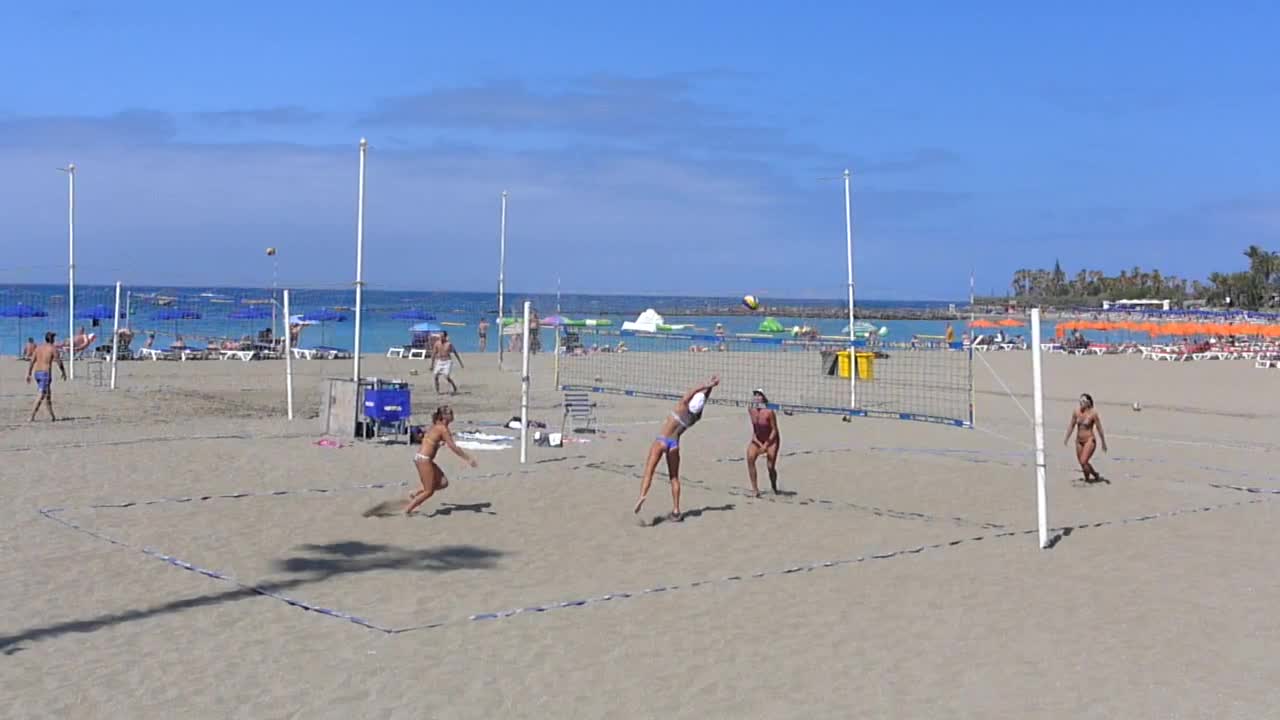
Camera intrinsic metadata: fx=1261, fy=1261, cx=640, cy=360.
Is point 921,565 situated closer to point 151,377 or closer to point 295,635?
point 295,635

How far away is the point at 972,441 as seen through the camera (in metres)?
18.3

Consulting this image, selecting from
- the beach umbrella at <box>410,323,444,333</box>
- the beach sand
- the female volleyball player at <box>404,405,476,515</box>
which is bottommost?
the beach sand

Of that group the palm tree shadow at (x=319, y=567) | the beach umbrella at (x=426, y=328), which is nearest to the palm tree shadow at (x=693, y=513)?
the palm tree shadow at (x=319, y=567)

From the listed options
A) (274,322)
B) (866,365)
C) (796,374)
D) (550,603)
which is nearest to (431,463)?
(550,603)

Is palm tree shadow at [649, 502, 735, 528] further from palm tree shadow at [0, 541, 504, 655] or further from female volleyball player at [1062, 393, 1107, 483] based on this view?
female volleyball player at [1062, 393, 1107, 483]

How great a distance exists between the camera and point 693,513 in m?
11.8

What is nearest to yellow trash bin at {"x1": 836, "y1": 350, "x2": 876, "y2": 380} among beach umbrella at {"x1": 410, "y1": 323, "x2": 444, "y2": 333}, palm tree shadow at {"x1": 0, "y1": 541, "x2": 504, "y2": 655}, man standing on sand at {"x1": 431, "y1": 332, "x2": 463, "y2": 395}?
man standing on sand at {"x1": 431, "y1": 332, "x2": 463, "y2": 395}

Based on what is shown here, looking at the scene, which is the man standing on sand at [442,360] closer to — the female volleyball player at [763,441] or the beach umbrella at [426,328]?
the female volleyball player at [763,441]

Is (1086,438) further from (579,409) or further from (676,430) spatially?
(579,409)

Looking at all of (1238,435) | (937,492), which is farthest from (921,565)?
(1238,435)

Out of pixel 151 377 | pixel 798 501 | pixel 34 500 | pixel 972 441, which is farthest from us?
pixel 151 377

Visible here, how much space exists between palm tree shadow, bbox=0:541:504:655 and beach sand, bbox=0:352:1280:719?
4cm

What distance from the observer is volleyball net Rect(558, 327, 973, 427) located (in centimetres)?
2267

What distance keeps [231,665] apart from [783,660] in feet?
9.49
